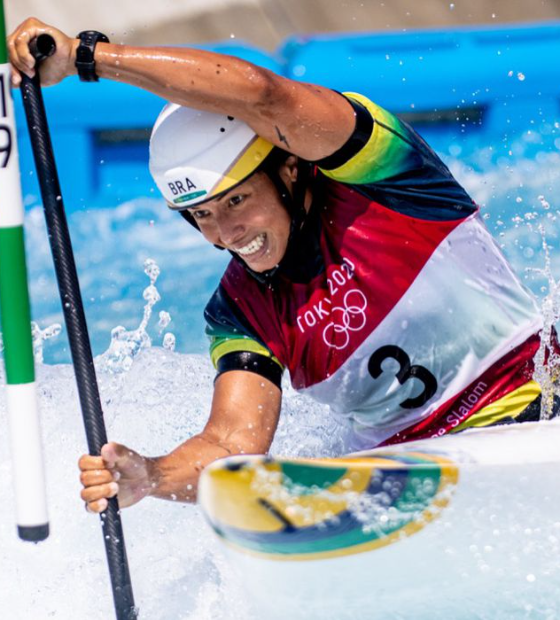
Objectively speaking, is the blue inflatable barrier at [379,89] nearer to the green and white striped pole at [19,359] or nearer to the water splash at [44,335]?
the water splash at [44,335]

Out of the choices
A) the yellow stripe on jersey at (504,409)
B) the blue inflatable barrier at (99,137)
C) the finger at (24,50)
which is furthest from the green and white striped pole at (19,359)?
the blue inflatable barrier at (99,137)

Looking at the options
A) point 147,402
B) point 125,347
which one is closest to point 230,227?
point 147,402

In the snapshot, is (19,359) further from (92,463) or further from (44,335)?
(44,335)

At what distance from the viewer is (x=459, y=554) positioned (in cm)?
194

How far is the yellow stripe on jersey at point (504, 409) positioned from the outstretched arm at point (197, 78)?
710 mm

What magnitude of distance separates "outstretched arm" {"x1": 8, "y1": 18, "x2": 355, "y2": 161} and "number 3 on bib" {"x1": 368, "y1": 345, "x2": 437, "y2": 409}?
505 mm

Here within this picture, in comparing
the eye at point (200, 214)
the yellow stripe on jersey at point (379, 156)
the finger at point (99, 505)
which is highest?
the yellow stripe on jersey at point (379, 156)

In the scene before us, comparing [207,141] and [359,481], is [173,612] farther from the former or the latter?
[207,141]

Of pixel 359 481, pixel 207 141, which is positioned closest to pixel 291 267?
pixel 207 141

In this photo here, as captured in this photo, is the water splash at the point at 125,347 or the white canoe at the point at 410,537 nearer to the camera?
the white canoe at the point at 410,537

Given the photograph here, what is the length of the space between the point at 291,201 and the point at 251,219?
0.29ft

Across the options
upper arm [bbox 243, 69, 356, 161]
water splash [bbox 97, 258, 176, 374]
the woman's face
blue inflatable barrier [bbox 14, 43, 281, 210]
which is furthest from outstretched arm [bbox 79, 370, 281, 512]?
blue inflatable barrier [bbox 14, 43, 281, 210]

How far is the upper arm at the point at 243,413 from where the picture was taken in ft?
7.33

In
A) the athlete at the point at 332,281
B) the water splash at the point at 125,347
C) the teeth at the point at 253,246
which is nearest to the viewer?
the athlete at the point at 332,281
